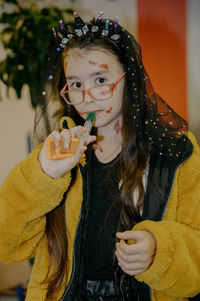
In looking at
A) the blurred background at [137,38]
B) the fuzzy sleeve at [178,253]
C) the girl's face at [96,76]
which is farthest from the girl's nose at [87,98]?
the blurred background at [137,38]

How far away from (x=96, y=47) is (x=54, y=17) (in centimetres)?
119

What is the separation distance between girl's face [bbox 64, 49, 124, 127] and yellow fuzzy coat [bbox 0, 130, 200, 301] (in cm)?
20

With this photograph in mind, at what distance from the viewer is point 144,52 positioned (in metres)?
2.29

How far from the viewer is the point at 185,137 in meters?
0.99

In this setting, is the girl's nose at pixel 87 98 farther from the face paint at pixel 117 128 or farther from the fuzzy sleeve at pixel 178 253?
the fuzzy sleeve at pixel 178 253

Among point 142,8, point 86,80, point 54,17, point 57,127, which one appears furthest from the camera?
point 142,8

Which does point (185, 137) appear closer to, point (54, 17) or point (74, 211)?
point (74, 211)

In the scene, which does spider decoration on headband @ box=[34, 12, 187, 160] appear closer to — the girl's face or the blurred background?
the girl's face

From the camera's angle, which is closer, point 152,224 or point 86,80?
point 152,224

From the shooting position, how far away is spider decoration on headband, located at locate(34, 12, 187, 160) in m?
0.97

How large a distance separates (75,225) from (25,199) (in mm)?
187

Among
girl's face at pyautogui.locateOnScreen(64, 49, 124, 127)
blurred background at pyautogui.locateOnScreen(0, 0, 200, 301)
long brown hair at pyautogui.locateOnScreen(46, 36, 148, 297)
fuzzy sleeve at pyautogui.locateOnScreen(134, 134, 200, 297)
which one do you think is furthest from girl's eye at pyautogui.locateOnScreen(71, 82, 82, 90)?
blurred background at pyautogui.locateOnScreen(0, 0, 200, 301)

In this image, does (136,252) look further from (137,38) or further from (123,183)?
(137,38)

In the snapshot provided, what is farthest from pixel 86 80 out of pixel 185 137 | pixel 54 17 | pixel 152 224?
pixel 54 17
